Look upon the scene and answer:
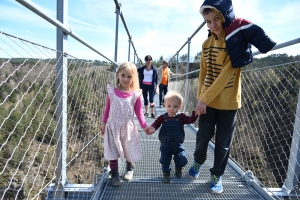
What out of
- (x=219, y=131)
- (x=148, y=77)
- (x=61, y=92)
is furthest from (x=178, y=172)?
(x=148, y=77)

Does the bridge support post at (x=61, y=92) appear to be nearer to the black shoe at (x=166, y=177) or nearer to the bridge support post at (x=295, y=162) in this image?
the black shoe at (x=166, y=177)

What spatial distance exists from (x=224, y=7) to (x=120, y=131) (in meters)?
1.00

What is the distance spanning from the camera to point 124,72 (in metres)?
1.69

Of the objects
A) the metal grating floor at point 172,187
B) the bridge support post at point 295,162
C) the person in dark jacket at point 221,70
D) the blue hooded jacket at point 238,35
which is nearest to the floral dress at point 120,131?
the metal grating floor at point 172,187

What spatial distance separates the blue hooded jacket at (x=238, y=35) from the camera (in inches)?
49.2

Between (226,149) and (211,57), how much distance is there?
0.59 metres

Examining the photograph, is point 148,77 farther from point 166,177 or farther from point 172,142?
point 166,177

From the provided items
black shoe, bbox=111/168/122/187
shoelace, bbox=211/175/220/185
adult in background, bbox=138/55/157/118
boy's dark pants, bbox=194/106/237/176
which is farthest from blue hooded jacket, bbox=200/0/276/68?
adult in background, bbox=138/55/157/118

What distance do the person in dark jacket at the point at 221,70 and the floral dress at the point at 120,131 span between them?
0.45 metres

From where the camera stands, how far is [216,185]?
1.56 meters

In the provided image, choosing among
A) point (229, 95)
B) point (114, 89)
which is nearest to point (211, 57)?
point (229, 95)

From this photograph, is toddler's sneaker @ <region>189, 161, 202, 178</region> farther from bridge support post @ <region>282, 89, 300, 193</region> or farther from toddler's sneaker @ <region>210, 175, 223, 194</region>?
bridge support post @ <region>282, 89, 300, 193</region>

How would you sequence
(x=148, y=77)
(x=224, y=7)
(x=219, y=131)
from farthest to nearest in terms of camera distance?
(x=148, y=77) → (x=219, y=131) → (x=224, y=7)

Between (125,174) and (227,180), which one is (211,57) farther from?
(125,174)
